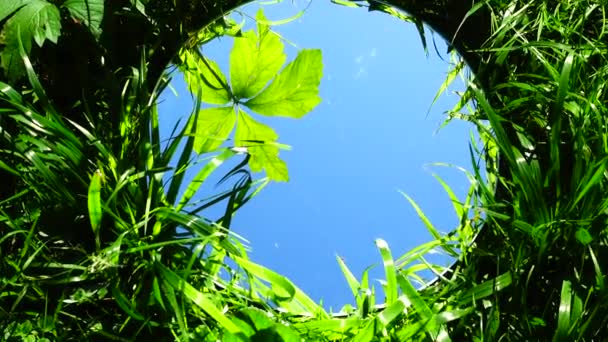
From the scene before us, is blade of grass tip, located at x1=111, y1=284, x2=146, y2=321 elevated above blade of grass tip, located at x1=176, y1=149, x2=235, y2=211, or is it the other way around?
blade of grass tip, located at x1=176, y1=149, x2=235, y2=211

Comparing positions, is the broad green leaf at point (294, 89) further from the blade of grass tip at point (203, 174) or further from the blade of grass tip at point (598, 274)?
the blade of grass tip at point (598, 274)

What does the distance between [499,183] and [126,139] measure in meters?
0.41

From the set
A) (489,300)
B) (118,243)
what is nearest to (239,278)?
(118,243)

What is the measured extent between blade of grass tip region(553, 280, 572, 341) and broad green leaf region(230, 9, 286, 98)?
53 centimetres

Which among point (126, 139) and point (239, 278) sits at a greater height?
point (126, 139)

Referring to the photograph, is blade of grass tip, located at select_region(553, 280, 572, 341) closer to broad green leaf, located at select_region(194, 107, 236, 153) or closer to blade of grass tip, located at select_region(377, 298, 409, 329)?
blade of grass tip, located at select_region(377, 298, 409, 329)

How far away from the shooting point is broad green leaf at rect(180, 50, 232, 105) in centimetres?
90

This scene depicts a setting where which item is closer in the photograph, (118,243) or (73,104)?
(118,243)

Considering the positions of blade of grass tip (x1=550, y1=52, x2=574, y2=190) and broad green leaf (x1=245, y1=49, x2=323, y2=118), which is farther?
broad green leaf (x1=245, y1=49, x2=323, y2=118)

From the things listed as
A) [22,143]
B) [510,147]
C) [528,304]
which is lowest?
[528,304]

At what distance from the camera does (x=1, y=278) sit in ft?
2.29

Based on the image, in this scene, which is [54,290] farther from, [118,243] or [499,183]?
[499,183]

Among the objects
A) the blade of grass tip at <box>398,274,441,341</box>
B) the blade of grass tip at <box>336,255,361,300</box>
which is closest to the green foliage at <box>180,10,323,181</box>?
the blade of grass tip at <box>336,255,361,300</box>

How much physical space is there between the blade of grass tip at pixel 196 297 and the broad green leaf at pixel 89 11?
257 mm
